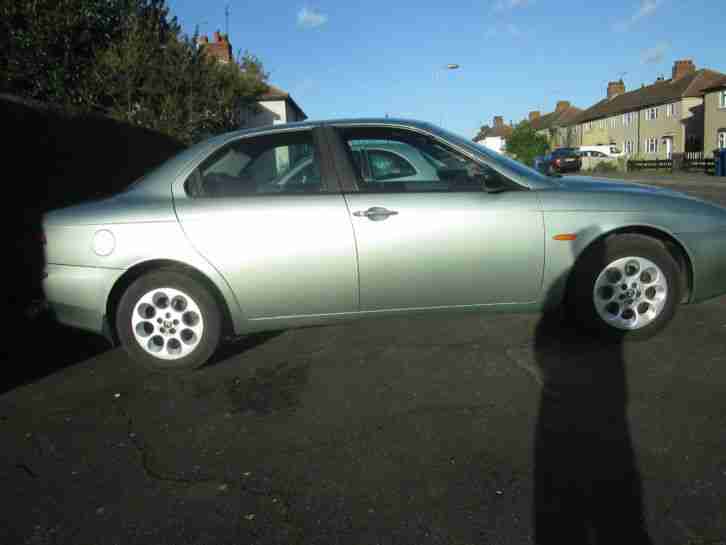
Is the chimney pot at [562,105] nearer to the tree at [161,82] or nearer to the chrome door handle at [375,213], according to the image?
the tree at [161,82]

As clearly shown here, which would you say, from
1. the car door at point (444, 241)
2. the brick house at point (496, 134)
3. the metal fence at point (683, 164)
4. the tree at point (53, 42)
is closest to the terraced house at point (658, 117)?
the metal fence at point (683, 164)

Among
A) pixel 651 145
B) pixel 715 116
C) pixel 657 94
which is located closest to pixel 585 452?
pixel 715 116

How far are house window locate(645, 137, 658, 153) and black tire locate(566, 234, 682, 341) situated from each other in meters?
58.1

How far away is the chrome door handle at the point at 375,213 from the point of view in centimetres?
386

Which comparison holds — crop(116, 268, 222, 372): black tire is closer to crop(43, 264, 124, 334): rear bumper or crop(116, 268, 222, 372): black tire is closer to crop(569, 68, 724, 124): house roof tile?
crop(43, 264, 124, 334): rear bumper

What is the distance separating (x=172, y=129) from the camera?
1700 cm

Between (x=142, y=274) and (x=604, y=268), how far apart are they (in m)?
3.04

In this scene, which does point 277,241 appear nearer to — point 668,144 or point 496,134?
point 668,144

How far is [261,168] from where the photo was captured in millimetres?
4113

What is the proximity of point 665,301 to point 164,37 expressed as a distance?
60.8ft

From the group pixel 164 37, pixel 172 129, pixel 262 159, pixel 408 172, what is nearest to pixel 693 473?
pixel 408 172

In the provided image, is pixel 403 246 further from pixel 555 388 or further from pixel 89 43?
pixel 89 43

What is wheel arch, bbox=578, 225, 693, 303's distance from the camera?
4.07 metres

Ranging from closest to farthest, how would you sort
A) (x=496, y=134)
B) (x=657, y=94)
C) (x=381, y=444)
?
(x=381, y=444)
(x=657, y=94)
(x=496, y=134)
